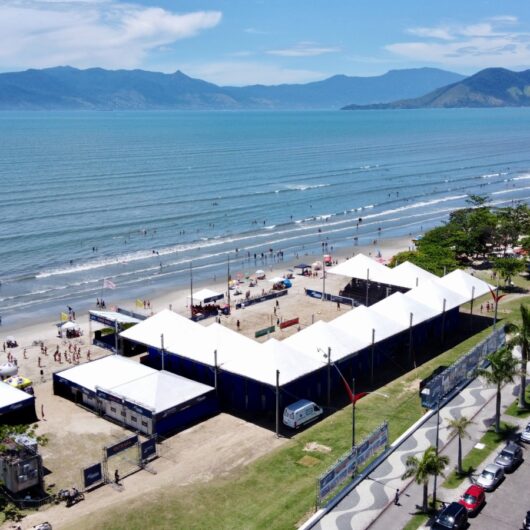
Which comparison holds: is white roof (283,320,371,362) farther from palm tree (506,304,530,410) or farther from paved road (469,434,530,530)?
paved road (469,434,530,530)

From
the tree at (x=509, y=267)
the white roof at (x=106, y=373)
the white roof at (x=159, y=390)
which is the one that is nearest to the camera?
the white roof at (x=159, y=390)

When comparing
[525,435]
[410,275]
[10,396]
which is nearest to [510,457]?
[525,435]

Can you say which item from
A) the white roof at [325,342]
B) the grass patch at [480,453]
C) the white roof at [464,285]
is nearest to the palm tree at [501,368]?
the grass patch at [480,453]

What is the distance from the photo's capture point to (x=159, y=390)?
1374 inches

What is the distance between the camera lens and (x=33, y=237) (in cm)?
8838

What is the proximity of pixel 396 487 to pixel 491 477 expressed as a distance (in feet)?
13.0

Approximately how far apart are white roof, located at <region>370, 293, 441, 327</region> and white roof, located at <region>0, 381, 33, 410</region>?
22596 mm

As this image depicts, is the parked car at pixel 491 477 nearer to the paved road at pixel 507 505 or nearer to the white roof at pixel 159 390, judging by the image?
the paved road at pixel 507 505

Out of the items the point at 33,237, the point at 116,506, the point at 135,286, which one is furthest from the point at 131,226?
the point at 116,506

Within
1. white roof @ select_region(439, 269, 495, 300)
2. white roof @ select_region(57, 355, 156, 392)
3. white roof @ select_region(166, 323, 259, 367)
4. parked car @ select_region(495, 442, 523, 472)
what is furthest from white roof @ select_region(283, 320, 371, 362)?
white roof @ select_region(439, 269, 495, 300)

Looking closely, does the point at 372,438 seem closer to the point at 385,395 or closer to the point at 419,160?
the point at 385,395

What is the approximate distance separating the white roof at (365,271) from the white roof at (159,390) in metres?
24.8

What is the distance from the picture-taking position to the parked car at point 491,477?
2706cm

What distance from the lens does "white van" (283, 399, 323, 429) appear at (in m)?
33.8
